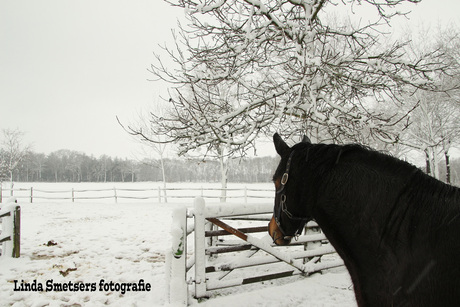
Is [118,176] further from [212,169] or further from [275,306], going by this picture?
[275,306]

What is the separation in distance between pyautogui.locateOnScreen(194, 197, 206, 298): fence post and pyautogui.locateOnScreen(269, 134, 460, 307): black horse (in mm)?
1878

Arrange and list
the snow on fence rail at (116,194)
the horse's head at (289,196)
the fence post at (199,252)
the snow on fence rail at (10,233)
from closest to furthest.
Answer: the horse's head at (289,196), the fence post at (199,252), the snow on fence rail at (10,233), the snow on fence rail at (116,194)

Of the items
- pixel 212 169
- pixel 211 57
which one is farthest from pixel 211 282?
pixel 212 169

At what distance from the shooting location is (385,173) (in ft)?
5.05

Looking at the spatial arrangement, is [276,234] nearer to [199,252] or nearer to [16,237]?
[199,252]

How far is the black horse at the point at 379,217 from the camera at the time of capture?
1.25 m

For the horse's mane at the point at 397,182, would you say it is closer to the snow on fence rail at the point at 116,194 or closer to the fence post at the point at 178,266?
the fence post at the point at 178,266

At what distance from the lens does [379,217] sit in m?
1.46

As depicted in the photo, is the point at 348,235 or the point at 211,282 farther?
the point at 211,282

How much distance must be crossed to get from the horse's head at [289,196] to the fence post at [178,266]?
72.1 inches

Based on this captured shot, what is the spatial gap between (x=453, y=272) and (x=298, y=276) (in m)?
3.78

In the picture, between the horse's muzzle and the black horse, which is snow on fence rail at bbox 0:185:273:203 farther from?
the black horse

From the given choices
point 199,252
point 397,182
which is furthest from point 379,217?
point 199,252

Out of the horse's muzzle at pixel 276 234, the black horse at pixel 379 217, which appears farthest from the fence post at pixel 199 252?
the black horse at pixel 379 217
